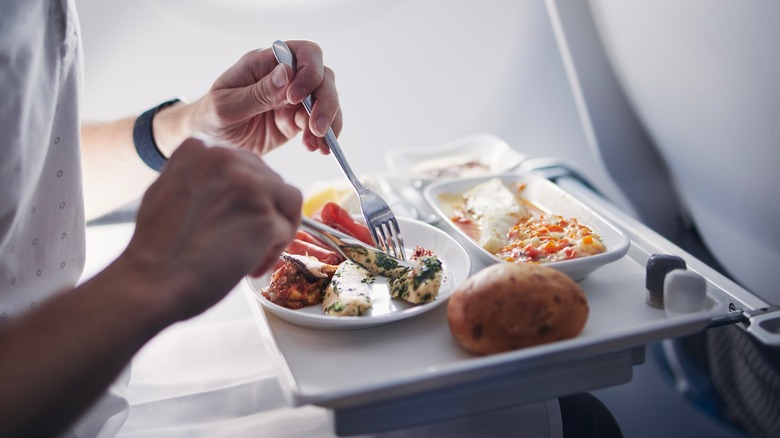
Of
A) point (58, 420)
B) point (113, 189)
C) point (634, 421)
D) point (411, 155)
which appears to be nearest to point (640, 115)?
point (411, 155)

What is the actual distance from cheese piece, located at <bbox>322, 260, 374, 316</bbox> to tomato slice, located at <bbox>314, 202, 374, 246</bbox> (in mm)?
115

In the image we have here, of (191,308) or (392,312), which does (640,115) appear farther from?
(191,308)

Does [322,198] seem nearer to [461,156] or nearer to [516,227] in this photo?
[516,227]

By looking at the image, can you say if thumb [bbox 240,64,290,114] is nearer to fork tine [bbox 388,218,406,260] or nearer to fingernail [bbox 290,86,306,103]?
fingernail [bbox 290,86,306,103]

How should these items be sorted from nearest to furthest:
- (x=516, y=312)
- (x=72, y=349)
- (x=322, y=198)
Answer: (x=72, y=349)
(x=516, y=312)
(x=322, y=198)

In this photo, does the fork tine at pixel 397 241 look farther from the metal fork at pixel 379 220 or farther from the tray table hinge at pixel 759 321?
the tray table hinge at pixel 759 321

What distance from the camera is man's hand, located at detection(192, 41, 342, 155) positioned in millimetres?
953

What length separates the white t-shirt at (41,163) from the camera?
720mm

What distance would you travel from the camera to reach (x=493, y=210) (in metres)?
1.03

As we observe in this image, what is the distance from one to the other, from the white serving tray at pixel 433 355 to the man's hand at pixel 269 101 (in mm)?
292

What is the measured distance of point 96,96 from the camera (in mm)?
1681

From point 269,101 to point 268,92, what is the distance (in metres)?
0.02

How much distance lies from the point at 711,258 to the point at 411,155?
0.69 m

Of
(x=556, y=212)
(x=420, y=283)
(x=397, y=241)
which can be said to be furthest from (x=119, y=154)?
(x=556, y=212)
